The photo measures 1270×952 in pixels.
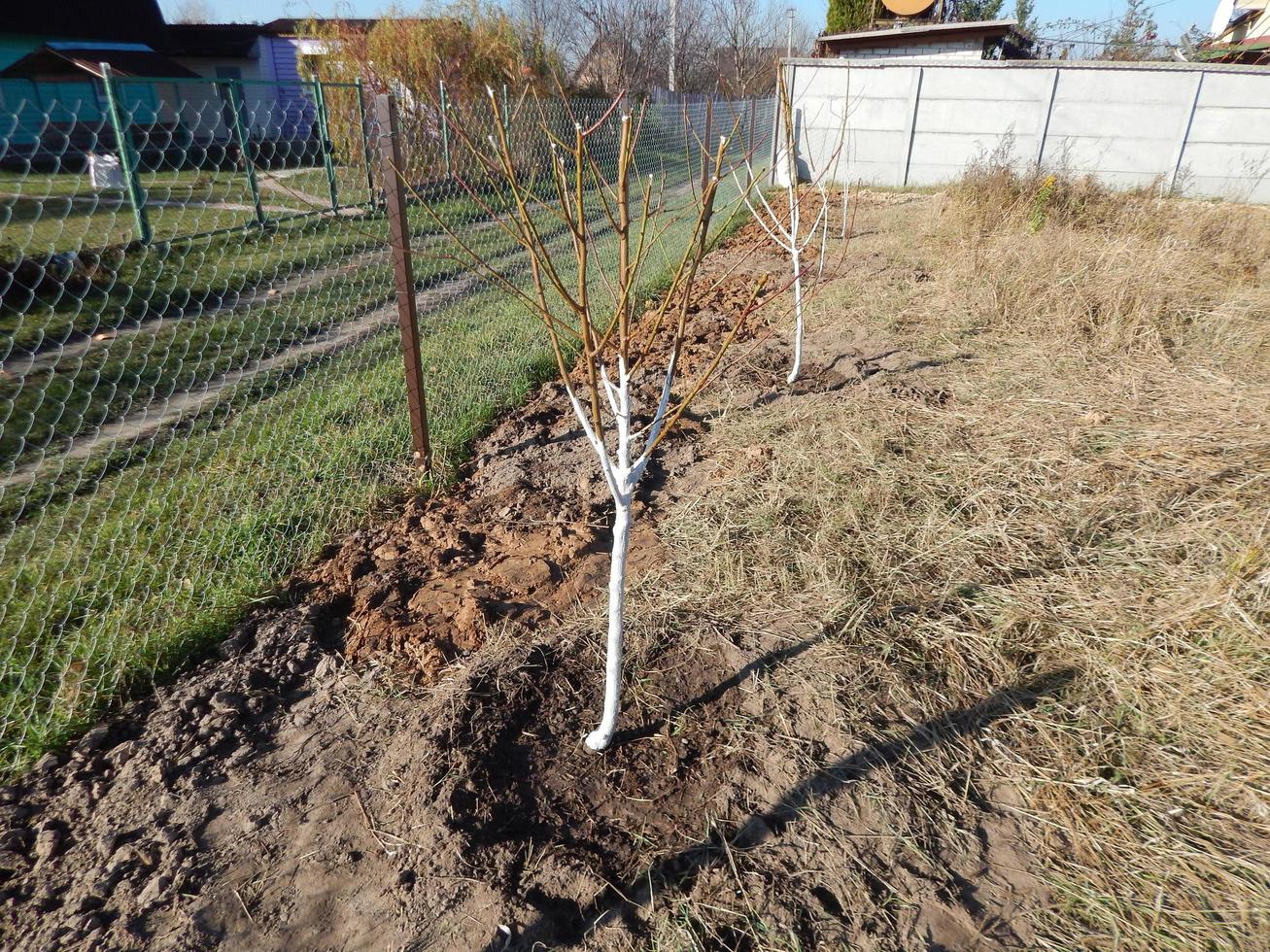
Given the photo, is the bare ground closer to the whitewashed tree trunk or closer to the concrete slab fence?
the whitewashed tree trunk

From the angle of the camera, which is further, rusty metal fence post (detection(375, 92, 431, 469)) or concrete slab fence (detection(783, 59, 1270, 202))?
concrete slab fence (detection(783, 59, 1270, 202))

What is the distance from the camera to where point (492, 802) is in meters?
1.95

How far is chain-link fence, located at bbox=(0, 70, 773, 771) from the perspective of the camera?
2.47m

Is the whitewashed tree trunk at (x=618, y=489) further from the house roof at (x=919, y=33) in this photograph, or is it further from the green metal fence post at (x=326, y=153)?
the house roof at (x=919, y=33)

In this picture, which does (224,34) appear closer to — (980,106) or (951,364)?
(980,106)

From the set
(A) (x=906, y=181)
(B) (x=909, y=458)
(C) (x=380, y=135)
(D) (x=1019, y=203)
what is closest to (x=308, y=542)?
(C) (x=380, y=135)

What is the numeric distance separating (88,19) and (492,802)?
1042 inches

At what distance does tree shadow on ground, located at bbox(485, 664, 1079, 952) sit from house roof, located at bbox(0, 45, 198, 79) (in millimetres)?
17640

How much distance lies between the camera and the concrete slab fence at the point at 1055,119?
A: 1306 cm

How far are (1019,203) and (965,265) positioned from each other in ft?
8.00

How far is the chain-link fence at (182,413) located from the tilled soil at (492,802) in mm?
293

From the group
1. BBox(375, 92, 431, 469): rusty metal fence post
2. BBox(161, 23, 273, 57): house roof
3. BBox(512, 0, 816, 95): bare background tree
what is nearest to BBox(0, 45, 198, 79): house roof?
BBox(161, 23, 273, 57): house roof

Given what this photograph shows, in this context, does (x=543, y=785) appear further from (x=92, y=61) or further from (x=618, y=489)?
(x=92, y=61)

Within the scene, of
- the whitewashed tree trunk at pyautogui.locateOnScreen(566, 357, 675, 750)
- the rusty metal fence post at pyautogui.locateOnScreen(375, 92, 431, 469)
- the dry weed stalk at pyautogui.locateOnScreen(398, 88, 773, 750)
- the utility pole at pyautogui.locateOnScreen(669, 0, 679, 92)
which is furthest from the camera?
the utility pole at pyautogui.locateOnScreen(669, 0, 679, 92)
